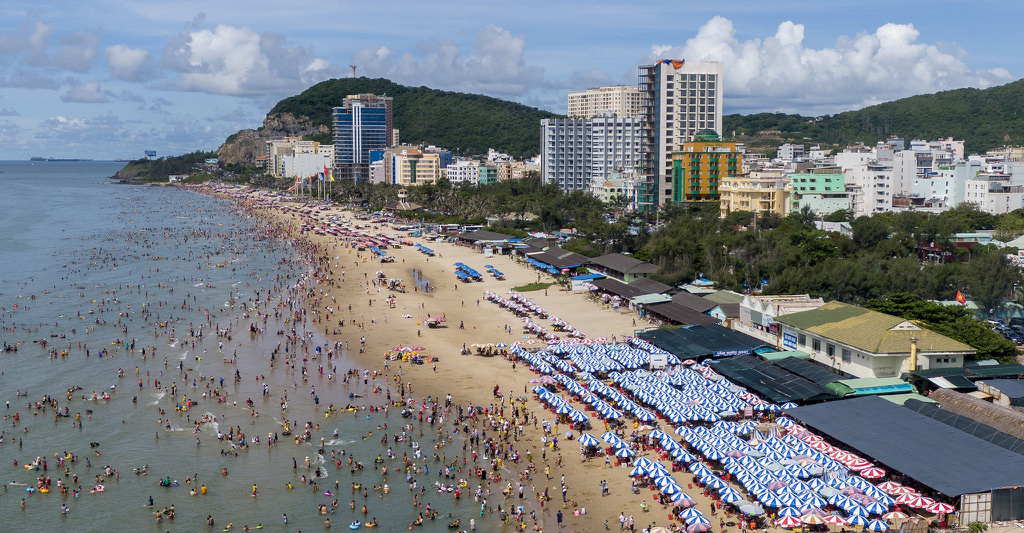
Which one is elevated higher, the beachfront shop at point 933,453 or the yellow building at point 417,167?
the yellow building at point 417,167

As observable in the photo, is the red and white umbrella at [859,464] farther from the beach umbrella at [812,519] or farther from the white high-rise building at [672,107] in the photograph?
the white high-rise building at [672,107]

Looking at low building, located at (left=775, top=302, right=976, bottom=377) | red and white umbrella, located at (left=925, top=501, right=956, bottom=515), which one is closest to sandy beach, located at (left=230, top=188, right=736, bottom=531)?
red and white umbrella, located at (left=925, top=501, right=956, bottom=515)

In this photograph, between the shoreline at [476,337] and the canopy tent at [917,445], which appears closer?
the canopy tent at [917,445]

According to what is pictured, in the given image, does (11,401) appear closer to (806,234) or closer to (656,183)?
(806,234)

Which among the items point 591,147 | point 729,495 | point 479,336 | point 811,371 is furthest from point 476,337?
point 591,147

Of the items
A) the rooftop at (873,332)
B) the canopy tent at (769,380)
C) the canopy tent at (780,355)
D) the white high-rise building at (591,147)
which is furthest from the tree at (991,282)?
the white high-rise building at (591,147)

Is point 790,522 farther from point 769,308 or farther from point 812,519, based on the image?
point 769,308

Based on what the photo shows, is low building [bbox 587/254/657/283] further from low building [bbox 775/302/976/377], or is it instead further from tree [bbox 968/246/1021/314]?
low building [bbox 775/302/976/377]
